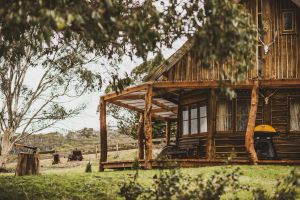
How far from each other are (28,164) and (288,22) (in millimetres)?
12815

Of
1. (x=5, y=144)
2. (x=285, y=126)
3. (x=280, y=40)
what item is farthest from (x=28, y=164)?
(x=5, y=144)

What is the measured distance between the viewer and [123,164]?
68.6 ft

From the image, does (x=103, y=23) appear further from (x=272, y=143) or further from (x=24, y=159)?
(x=272, y=143)

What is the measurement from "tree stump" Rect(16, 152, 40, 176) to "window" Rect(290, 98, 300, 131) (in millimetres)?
11137

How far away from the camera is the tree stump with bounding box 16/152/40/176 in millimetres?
17784

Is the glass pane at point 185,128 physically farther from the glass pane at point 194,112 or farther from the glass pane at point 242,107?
the glass pane at point 242,107

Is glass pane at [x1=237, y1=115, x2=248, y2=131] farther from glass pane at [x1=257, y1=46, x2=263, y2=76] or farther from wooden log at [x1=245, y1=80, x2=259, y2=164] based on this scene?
wooden log at [x1=245, y1=80, x2=259, y2=164]

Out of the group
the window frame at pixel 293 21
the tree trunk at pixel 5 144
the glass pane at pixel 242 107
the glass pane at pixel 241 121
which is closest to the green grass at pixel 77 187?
the glass pane at pixel 241 121

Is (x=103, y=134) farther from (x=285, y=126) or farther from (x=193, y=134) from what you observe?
(x=285, y=126)

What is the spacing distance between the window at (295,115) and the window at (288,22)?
3.09 metres

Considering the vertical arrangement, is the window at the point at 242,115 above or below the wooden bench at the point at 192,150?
above

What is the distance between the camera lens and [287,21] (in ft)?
71.6

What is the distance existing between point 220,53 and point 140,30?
1282 millimetres

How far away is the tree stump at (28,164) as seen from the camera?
1778 cm
